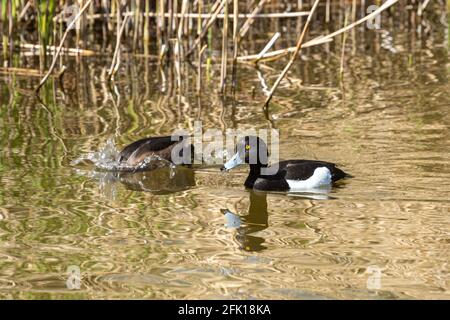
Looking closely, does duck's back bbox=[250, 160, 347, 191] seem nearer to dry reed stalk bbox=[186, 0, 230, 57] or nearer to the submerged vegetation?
the submerged vegetation

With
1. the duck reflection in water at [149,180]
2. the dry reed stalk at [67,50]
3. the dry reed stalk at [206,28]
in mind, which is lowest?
the duck reflection in water at [149,180]

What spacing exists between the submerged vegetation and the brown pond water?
0.40 m

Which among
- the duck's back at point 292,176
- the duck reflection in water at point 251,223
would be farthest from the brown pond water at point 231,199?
the duck's back at point 292,176

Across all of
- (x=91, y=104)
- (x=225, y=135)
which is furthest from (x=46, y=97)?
(x=225, y=135)

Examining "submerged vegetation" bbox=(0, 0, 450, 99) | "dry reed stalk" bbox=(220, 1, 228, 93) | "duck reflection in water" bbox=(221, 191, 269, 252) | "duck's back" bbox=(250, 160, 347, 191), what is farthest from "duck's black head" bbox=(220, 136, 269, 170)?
"dry reed stalk" bbox=(220, 1, 228, 93)

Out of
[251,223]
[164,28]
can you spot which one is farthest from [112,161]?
[164,28]

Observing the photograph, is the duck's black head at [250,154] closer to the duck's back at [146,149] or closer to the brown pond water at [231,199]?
the brown pond water at [231,199]

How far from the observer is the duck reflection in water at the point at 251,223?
6.62 meters

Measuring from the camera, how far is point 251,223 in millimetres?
7145

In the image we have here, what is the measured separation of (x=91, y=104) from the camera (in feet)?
36.7

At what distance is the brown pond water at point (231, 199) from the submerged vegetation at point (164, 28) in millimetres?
402

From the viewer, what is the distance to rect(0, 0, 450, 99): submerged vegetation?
11.3 m

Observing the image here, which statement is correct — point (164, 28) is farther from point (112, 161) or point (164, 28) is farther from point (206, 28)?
point (112, 161)

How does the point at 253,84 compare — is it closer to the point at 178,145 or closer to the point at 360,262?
the point at 178,145
